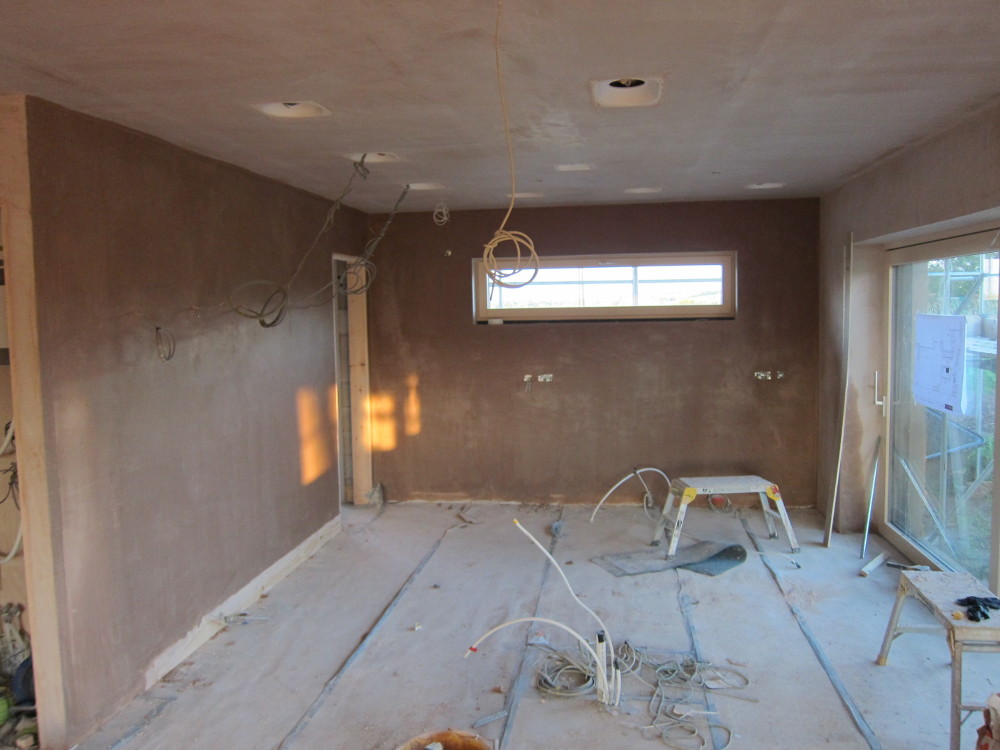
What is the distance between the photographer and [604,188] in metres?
5.08

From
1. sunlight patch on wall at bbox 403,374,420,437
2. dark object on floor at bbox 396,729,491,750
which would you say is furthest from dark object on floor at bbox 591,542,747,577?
sunlight patch on wall at bbox 403,374,420,437

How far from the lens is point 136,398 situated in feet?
10.7

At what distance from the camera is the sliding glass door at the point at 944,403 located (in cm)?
371

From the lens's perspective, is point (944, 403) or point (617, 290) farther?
point (617, 290)

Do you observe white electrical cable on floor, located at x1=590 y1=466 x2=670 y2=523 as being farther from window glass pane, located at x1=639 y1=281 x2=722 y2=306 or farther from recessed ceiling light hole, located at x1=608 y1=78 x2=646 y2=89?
recessed ceiling light hole, located at x1=608 y1=78 x2=646 y2=89

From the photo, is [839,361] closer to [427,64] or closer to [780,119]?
[780,119]

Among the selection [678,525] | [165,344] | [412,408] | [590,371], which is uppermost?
[165,344]

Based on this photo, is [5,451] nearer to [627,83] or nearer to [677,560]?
[627,83]

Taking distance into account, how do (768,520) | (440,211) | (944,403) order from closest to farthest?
(944,403), (768,520), (440,211)

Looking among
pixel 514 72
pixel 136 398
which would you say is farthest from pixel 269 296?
pixel 514 72

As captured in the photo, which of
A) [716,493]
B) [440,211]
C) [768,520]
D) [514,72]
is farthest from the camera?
[440,211]

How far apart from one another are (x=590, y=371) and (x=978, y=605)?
361 centimetres

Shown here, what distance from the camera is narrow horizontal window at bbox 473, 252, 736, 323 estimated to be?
19.5ft

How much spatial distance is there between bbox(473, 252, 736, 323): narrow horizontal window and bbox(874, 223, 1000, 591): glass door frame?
1.25 m
